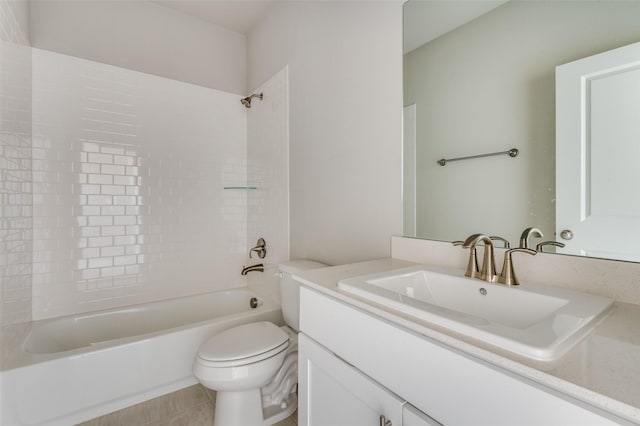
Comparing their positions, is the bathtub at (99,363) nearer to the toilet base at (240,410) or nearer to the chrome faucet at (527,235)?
the toilet base at (240,410)

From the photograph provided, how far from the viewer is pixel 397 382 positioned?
2.12 feet

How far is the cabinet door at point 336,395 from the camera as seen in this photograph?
679 millimetres

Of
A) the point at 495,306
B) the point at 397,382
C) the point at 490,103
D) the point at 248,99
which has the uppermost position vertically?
the point at 248,99

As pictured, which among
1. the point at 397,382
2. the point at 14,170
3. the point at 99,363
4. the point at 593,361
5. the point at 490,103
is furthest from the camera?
the point at 14,170

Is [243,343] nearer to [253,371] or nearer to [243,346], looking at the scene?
[243,346]

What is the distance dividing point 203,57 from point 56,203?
A: 1.57m

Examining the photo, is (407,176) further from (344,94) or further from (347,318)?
(347,318)

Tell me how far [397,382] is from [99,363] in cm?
157

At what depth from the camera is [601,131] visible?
74 cm

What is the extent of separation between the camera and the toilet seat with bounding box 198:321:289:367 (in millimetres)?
1243

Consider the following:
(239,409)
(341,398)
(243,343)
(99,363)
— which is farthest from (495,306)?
(99,363)

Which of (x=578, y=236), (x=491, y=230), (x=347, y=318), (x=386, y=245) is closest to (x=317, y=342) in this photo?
(x=347, y=318)

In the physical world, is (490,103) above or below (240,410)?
above

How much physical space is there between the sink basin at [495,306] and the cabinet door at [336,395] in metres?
0.22
